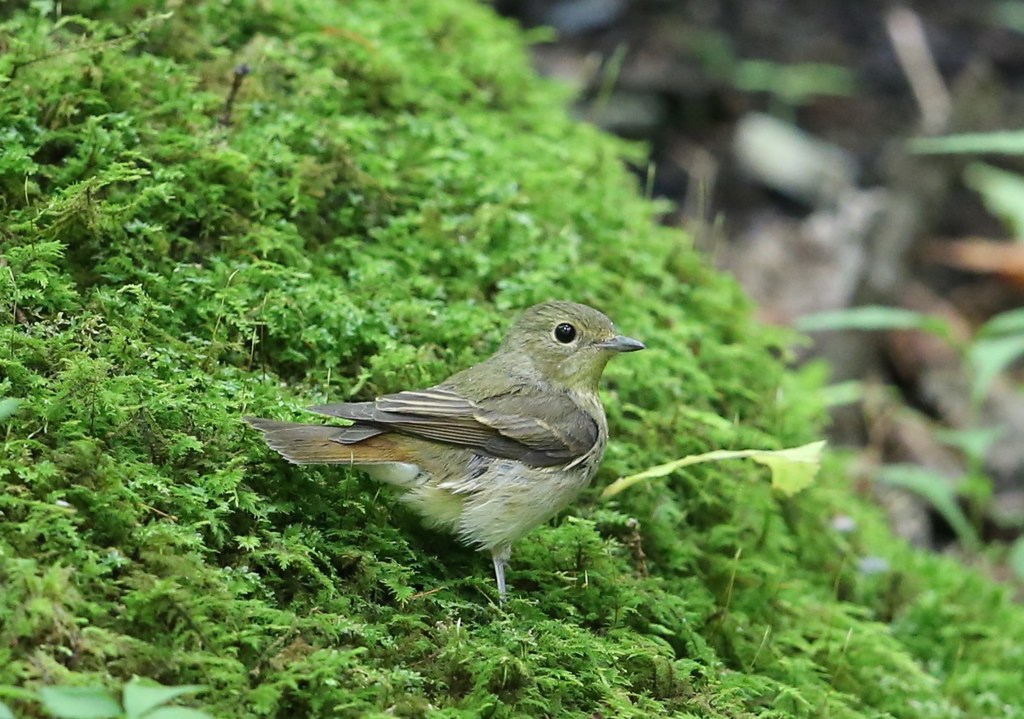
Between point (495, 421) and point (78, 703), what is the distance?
1.79m

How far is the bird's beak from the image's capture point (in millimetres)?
4027

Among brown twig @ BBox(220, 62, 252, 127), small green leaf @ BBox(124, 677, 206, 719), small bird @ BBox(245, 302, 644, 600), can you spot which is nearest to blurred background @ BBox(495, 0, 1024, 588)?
brown twig @ BBox(220, 62, 252, 127)

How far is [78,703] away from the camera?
221 centimetres

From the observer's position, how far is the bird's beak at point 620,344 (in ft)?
13.2

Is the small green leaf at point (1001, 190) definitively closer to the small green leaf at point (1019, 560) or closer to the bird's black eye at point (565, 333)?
the small green leaf at point (1019, 560)

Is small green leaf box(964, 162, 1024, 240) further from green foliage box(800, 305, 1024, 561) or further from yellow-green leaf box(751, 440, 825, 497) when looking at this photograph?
yellow-green leaf box(751, 440, 825, 497)

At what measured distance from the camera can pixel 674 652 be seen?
3656 mm

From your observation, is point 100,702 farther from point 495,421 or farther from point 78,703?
point 495,421

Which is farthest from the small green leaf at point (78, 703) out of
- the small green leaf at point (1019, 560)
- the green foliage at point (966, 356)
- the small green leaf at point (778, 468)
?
the small green leaf at point (1019, 560)

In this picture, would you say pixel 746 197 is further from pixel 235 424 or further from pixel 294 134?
pixel 235 424

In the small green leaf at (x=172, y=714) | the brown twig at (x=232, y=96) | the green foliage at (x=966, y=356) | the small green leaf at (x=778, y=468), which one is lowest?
the green foliage at (x=966, y=356)

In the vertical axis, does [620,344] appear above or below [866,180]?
above

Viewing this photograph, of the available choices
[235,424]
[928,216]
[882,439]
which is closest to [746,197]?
[928,216]

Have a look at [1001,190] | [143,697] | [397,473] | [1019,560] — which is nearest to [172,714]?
[143,697]
